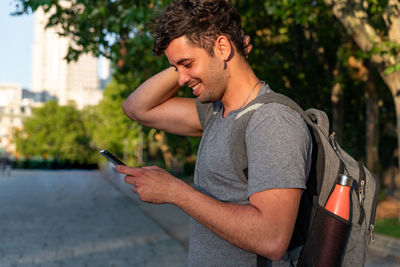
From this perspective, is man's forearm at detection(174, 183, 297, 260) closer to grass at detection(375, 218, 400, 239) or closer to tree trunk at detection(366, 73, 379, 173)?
grass at detection(375, 218, 400, 239)

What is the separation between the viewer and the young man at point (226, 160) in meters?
1.55

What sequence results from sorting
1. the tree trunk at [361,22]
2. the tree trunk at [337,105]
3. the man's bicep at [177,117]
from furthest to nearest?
1. the tree trunk at [337,105]
2. the tree trunk at [361,22]
3. the man's bicep at [177,117]

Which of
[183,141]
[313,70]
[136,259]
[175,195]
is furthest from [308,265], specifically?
[183,141]

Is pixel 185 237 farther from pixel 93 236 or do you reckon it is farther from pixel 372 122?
pixel 372 122

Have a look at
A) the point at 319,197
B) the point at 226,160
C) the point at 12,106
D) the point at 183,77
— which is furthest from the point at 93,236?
the point at 12,106

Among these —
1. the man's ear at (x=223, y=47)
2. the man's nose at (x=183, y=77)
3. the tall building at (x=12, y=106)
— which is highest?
the man's ear at (x=223, y=47)

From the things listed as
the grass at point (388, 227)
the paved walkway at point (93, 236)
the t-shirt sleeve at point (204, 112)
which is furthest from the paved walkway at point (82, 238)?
the t-shirt sleeve at point (204, 112)

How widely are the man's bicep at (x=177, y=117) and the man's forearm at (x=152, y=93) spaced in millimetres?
31

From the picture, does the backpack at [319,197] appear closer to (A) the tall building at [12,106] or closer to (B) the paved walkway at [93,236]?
(B) the paved walkway at [93,236]

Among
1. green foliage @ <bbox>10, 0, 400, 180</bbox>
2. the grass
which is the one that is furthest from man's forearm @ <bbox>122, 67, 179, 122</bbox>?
the grass

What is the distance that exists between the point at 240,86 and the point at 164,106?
705mm

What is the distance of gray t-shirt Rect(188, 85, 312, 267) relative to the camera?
5.10ft

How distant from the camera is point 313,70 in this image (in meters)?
16.7

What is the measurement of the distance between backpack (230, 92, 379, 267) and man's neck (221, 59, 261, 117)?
0.50ft
